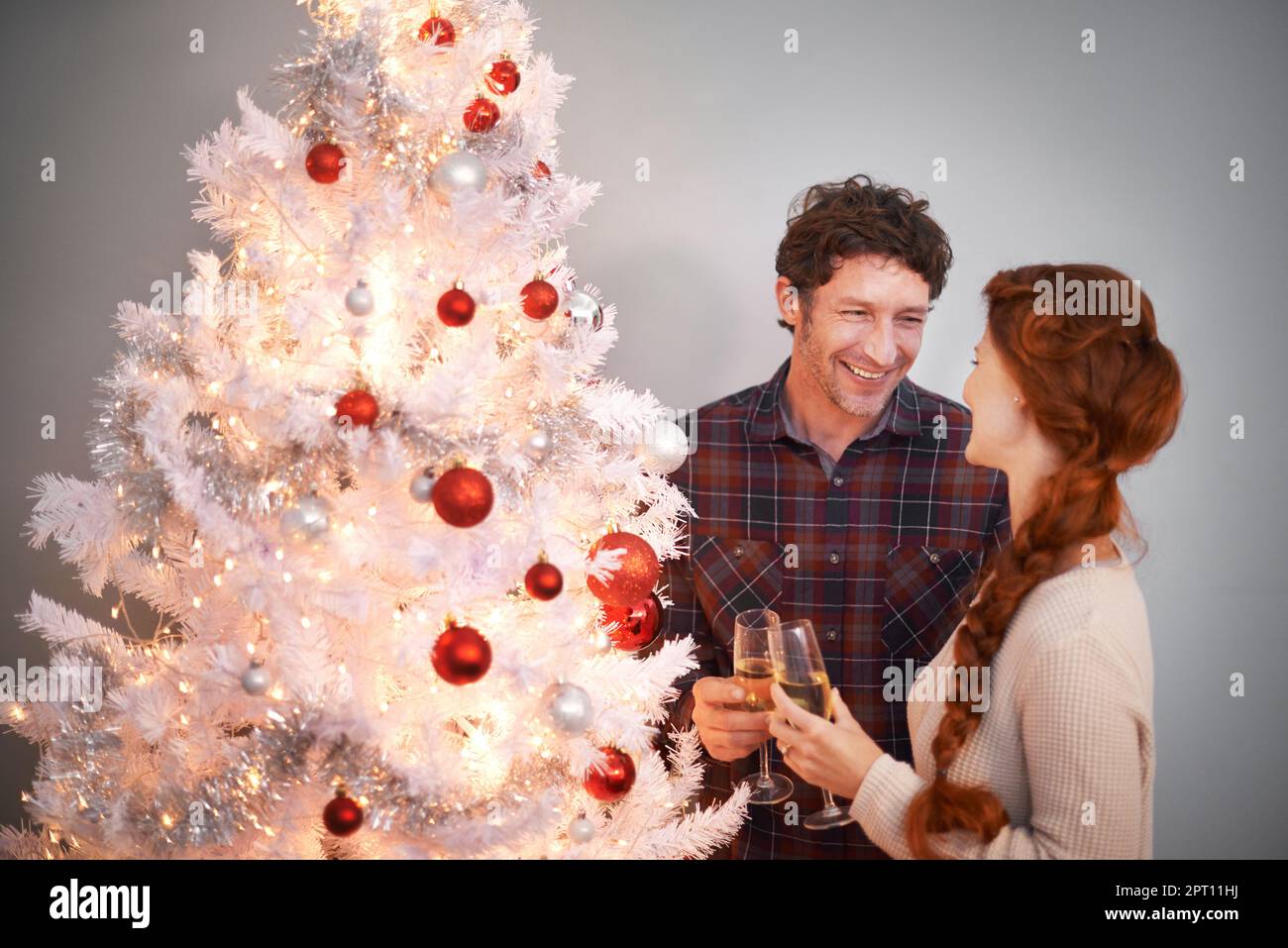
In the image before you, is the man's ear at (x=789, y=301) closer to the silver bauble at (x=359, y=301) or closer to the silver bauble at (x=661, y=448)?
the silver bauble at (x=661, y=448)

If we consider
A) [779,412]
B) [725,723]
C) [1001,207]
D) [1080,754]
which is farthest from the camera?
[1001,207]

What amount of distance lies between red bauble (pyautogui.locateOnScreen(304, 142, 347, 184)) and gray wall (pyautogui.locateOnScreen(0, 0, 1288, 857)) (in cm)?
102

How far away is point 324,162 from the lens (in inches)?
61.9

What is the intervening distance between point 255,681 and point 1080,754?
4.19 ft

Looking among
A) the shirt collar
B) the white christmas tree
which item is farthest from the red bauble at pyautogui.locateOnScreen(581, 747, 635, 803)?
the shirt collar

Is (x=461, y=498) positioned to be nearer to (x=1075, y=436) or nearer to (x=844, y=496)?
(x=1075, y=436)

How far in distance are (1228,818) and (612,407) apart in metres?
2.11

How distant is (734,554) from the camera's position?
2352mm

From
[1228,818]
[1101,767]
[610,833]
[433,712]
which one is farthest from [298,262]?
[1228,818]

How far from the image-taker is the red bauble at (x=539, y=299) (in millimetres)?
1714

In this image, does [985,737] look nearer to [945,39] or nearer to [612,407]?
[612,407]

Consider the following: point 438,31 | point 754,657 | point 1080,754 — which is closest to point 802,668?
point 754,657

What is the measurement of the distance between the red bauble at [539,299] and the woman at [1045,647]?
0.78 meters

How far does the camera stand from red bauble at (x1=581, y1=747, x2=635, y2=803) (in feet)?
5.67
